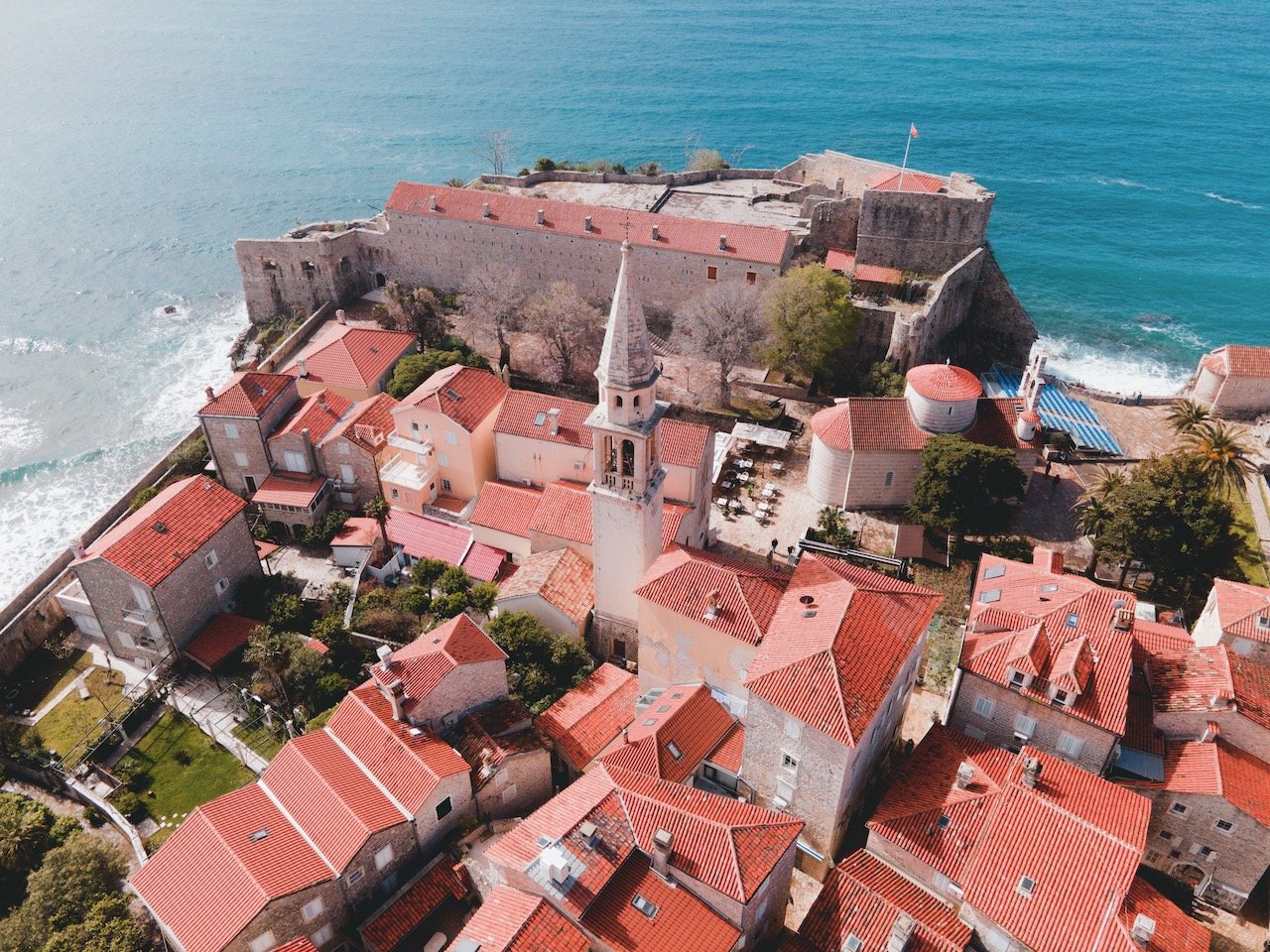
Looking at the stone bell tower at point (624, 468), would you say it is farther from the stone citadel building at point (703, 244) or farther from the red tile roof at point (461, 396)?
the stone citadel building at point (703, 244)

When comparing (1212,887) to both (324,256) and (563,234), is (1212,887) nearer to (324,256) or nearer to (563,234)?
(563,234)

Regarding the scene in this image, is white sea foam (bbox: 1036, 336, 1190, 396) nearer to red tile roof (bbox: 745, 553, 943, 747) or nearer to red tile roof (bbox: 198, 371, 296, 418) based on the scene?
red tile roof (bbox: 745, 553, 943, 747)

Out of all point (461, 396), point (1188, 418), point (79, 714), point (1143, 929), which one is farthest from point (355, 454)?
point (1188, 418)

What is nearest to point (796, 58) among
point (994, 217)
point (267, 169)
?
point (994, 217)

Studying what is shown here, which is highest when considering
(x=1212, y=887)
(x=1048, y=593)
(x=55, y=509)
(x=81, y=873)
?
(x=1048, y=593)

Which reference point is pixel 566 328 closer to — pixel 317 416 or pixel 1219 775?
pixel 317 416

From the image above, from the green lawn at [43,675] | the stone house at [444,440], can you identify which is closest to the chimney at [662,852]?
the stone house at [444,440]

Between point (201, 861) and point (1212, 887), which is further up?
point (201, 861)

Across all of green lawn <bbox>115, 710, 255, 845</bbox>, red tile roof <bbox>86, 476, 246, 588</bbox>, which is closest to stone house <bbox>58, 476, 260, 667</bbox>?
red tile roof <bbox>86, 476, 246, 588</bbox>
